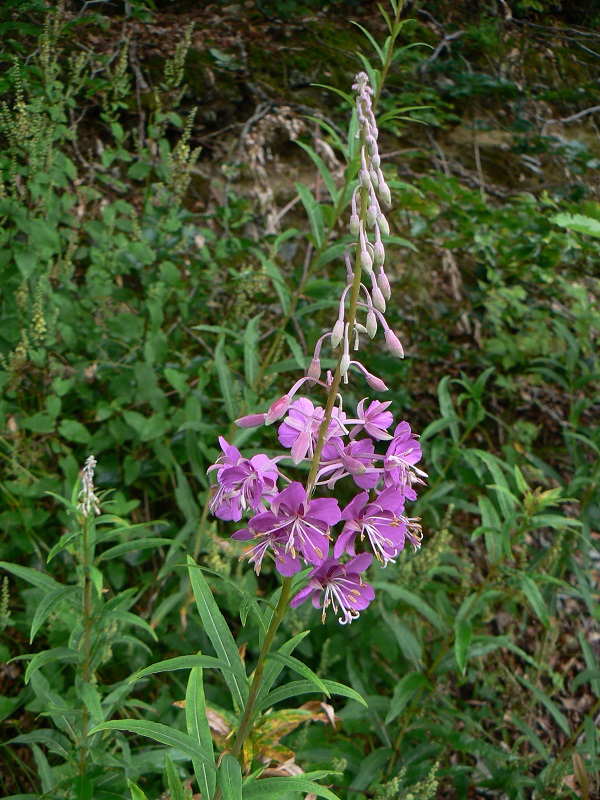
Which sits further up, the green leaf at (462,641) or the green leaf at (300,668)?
the green leaf at (300,668)

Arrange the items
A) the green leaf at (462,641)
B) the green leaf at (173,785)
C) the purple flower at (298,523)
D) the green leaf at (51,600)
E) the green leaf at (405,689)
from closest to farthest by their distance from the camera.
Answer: the purple flower at (298,523), the green leaf at (173,785), the green leaf at (51,600), the green leaf at (462,641), the green leaf at (405,689)

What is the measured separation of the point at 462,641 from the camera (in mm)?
2717

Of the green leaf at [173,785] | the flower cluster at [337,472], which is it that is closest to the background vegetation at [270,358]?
the green leaf at [173,785]

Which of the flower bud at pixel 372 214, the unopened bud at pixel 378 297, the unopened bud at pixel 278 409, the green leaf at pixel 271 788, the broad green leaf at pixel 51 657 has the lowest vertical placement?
the broad green leaf at pixel 51 657

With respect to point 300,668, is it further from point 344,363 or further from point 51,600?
point 51,600

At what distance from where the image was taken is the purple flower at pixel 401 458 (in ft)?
5.18

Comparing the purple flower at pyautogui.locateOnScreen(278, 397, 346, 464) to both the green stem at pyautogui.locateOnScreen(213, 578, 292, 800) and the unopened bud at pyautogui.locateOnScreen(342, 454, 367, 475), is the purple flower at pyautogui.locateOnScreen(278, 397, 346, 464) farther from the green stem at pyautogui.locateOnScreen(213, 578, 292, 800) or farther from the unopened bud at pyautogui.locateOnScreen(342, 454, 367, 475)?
the green stem at pyautogui.locateOnScreen(213, 578, 292, 800)

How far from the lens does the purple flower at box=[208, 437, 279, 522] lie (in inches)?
61.1

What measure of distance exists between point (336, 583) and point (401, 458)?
352 millimetres

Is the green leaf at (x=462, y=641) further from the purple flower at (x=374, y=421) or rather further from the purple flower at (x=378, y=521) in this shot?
the purple flower at (x=374, y=421)

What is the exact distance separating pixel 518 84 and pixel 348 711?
4515mm

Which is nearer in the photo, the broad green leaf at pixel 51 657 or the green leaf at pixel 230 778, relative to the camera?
the green leaf at pixel 230 778

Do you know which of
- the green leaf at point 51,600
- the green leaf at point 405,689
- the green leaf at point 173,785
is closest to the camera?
the green leaf at point 173,785

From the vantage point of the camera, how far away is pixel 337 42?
4.34m
